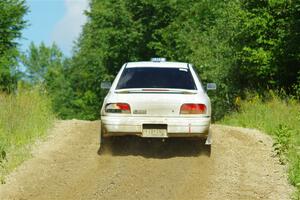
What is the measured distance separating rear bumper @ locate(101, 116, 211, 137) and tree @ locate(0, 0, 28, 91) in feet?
67.1

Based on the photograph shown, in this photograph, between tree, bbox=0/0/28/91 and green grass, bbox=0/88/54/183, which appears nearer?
green grass, bbox=0/88/54/183

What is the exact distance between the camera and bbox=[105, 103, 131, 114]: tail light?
11023 millimetres

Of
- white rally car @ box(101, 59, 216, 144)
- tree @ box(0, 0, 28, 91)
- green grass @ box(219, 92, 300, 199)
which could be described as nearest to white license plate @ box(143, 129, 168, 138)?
white rally car @ box(101, 59, 216, 144)

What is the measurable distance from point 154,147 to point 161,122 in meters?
1.46

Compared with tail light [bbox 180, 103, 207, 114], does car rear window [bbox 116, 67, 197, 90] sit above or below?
above

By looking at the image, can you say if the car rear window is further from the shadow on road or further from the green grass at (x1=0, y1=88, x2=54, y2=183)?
the green grass at (x1=0, y1=88, x2=54, y2=183)

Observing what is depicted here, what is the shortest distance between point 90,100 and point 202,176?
46.3 metres

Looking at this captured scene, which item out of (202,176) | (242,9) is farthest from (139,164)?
(242,9)

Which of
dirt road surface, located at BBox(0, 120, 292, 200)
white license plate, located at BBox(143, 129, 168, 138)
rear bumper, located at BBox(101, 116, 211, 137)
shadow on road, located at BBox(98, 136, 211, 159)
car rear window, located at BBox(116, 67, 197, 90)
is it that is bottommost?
dirt road surface, located at BBox(0, 120, 292, 200)

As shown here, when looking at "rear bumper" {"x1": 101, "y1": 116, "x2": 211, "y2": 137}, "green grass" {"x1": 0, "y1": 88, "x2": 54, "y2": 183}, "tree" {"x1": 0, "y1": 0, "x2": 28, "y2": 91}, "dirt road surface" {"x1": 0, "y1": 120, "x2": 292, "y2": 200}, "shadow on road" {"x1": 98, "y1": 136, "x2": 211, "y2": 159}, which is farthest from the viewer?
"tree" {"x1": 0, "y1": 0, "x2": 28, "y2": 91}

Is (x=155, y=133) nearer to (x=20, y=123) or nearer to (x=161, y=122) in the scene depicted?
(x=161, y=122)

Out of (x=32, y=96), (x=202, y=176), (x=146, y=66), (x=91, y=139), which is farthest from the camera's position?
(x=32, y=96)

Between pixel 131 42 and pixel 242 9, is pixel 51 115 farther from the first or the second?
pixel 131 42

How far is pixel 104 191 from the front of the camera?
913 centimetres
